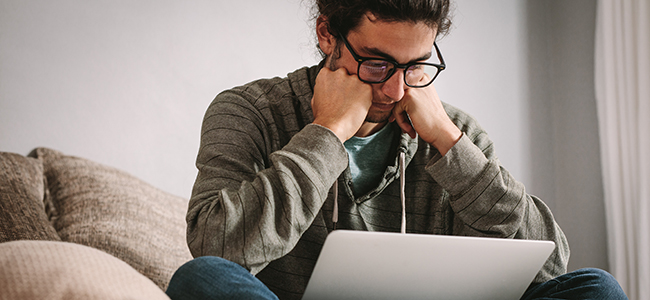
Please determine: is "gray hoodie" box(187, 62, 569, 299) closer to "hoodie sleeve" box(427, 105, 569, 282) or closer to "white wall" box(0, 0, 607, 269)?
"hoodie sleeve" box(427, 105, 569, 282)

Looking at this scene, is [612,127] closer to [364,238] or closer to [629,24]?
[629,24]

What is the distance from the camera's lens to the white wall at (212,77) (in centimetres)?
142

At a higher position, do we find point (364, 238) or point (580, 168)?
point (364, 238)

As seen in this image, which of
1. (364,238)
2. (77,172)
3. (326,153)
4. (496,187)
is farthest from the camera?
(77,172)

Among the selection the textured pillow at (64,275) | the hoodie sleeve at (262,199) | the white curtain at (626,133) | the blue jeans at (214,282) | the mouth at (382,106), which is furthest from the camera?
the white curtain at (626,133)

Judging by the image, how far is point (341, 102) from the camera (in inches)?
38.3

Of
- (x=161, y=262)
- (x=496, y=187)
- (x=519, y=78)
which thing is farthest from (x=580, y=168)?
(x=161, y=262)

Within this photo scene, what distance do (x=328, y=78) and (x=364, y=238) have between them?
48 cm

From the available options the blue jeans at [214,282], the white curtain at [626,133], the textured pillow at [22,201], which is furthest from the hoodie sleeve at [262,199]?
the white curtain at [626,133]

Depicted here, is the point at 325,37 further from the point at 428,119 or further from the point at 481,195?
the point at 481,195

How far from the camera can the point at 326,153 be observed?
0.87 metres

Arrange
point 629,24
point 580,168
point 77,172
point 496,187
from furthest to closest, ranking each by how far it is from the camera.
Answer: point 580,168 → point 629,24 → point 77,172 → point 496,187

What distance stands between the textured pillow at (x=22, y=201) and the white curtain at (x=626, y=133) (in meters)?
2.14

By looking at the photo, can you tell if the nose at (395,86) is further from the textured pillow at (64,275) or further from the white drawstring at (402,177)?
the textured pillow at (64,275)
